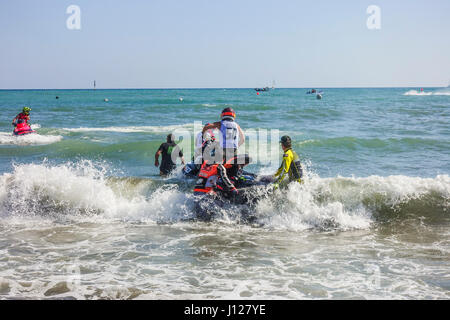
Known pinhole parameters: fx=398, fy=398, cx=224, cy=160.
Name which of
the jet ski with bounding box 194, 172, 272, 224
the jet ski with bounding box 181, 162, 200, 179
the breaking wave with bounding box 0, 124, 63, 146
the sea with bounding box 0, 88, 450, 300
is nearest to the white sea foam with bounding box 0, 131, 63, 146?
the breaking wave with bounding box 0, 124, 63, 146

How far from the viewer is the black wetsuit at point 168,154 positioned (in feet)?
36.8

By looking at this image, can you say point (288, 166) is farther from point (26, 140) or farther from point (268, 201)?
point (26, 140)

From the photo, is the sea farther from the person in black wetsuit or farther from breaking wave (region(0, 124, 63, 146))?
breaking wave (region(0, 124, 63, 146))

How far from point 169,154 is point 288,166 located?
432 cm

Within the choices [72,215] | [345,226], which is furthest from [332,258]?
[72,215]

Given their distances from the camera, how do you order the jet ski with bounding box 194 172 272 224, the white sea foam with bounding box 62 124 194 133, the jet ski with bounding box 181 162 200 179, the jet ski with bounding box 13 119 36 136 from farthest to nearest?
the white sea foam with bounding box 62 124 194 133
the jet ski with bounding box 13 119 36 136
the jet ski with bounding box 181 162 200 179
the jet ski with bounding box 194 172 272 224

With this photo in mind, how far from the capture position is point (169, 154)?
1129cm

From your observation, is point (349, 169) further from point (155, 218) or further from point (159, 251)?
point (159, 251)

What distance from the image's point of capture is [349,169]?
1361 centimetres

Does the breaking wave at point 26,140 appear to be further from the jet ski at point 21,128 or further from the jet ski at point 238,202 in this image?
the jet ski at point 238,202

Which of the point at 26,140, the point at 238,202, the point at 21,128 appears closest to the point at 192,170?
the point at 238,202

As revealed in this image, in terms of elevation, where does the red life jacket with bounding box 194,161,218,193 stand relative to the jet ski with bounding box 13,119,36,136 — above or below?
below

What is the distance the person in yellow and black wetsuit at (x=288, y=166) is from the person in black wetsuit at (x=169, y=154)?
370cm

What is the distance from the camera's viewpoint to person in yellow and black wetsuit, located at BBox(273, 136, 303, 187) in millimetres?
8047
